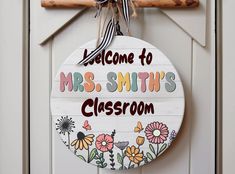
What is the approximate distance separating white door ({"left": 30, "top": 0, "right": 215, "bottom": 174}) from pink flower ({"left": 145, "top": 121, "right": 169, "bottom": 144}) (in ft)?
0.16

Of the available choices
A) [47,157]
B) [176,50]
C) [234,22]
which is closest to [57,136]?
[47,157]

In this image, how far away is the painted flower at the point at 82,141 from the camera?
625 millimetres

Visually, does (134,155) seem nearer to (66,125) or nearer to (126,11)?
(66,125)

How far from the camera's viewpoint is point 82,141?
0.63 metres

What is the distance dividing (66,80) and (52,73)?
6cm

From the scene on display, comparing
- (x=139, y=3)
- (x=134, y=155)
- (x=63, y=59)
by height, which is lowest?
(x=134, y=155)

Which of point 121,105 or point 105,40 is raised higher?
point 105,40

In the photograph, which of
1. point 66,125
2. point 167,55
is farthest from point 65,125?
point 167,55

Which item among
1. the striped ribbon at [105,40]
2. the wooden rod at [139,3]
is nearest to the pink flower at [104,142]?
the striped ribbon at [105,40]

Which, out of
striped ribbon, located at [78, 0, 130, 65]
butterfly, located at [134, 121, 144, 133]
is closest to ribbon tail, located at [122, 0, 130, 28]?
striped ribbon, located at [78, 0, 130, 65]

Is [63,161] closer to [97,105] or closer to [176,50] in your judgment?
[97,105]

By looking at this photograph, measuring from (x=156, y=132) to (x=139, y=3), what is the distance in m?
0.26

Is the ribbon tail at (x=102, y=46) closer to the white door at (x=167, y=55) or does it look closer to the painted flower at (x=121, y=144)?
the white door at (x=167, y=55)

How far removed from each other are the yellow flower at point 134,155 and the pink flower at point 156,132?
4 cm
